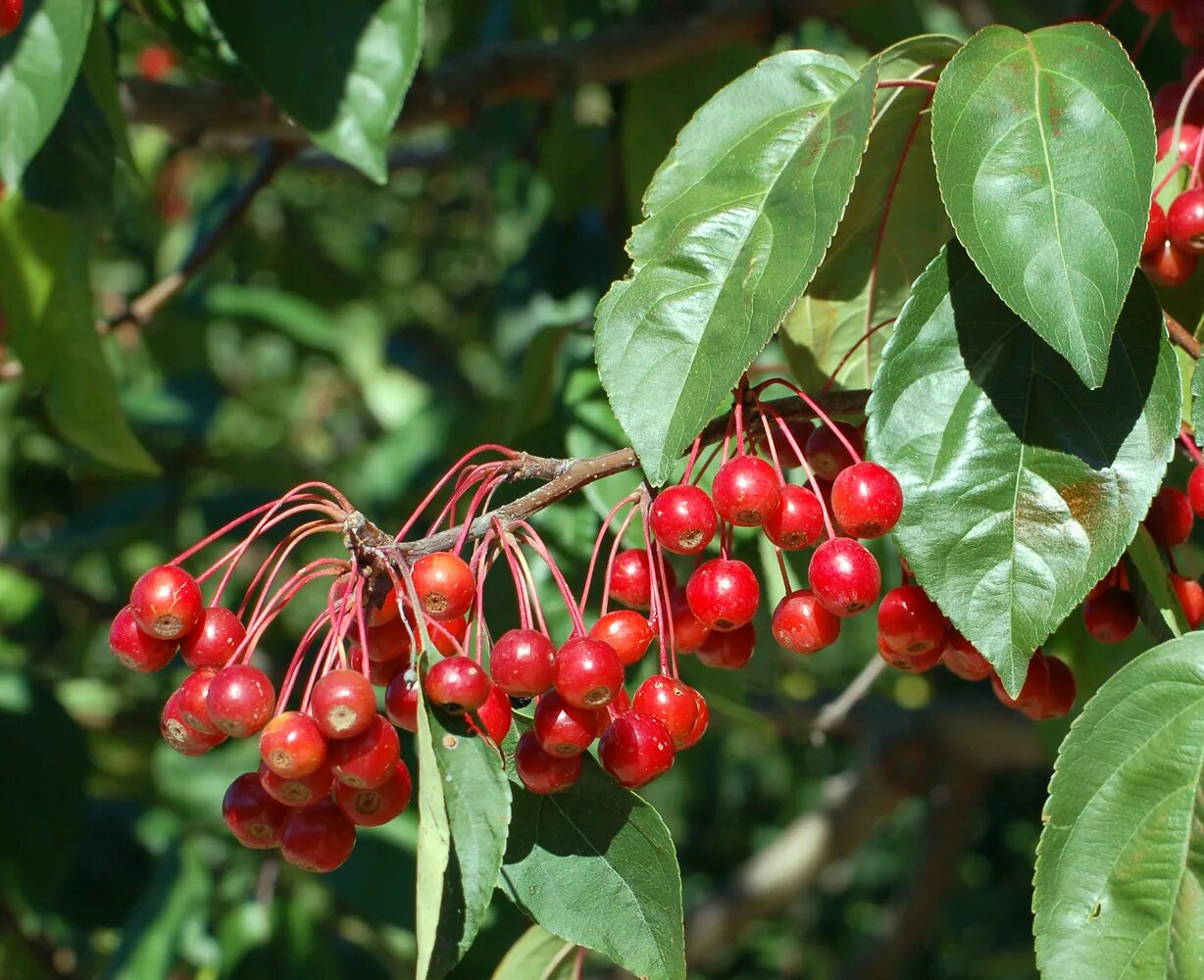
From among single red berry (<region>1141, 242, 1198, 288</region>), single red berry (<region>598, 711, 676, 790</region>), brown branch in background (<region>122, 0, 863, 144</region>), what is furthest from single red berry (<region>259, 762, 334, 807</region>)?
brown branch in background (<region>122, 0, 863, 144</region>)

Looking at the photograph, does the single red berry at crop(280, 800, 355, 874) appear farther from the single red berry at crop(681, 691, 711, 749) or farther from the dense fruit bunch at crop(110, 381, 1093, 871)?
the single red berry at crop(681, 691, 711, 749)

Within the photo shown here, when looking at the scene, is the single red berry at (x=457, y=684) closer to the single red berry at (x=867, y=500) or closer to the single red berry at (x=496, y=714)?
the single red berry at (x=496, y=714)

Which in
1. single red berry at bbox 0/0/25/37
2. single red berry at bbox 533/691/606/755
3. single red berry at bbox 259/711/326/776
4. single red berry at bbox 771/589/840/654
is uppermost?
single red berry at bbox 0/0/25/37

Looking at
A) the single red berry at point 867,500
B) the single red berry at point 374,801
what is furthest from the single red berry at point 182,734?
the single red berry at point 867,500

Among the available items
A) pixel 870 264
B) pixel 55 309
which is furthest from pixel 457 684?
pixel 55 309

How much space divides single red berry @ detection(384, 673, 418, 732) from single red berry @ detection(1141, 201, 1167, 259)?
774 mm

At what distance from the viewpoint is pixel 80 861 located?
3.18 m

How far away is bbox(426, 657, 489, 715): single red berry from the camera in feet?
3.30

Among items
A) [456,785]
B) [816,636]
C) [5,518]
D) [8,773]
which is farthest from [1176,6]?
[5,518]

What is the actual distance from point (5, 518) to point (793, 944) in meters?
3.41

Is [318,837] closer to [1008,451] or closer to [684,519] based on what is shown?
[684,519]

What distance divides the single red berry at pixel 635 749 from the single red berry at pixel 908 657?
224 millimetres

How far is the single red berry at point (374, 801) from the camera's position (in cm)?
111

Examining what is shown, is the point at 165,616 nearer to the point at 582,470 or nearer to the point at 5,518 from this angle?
the point at 582,470
